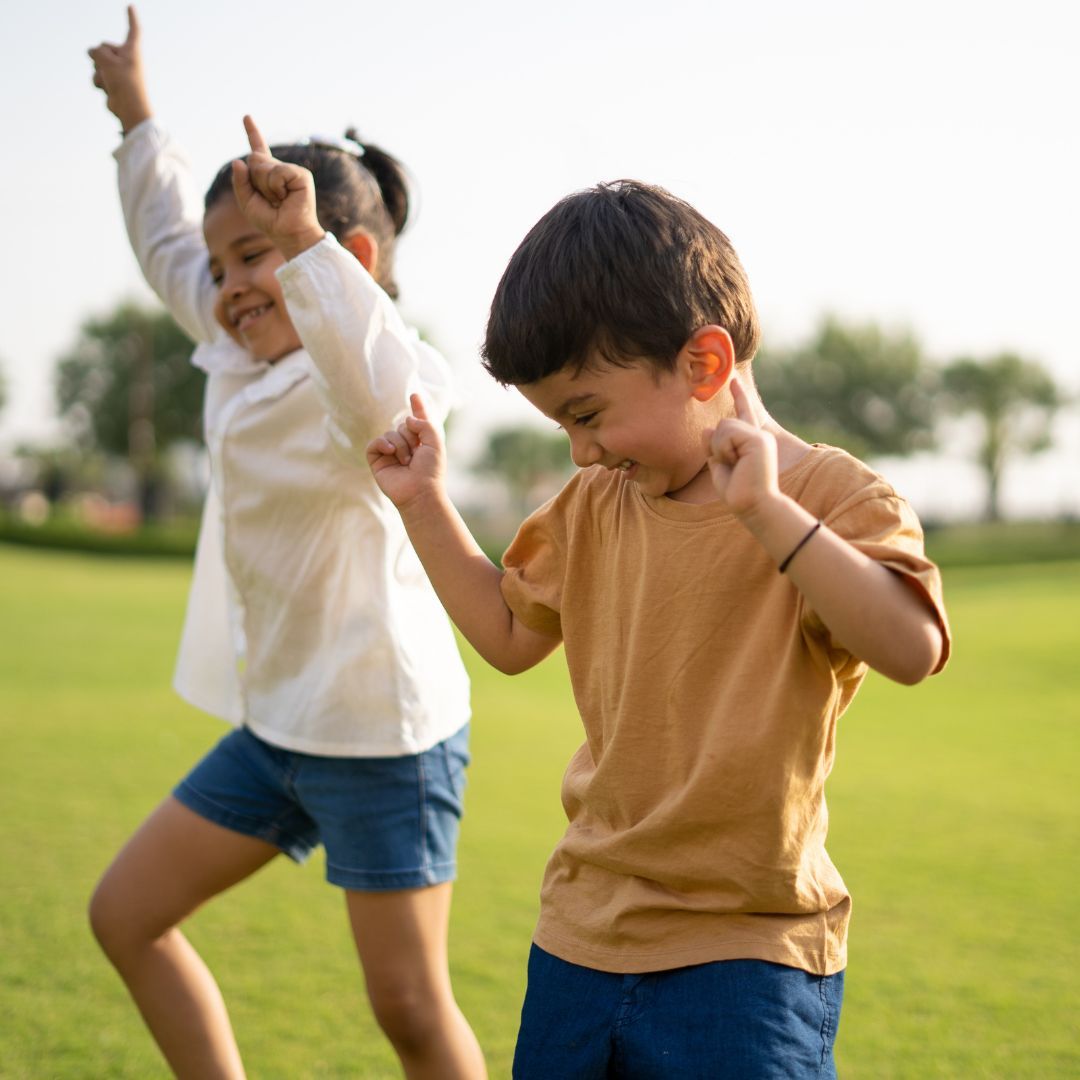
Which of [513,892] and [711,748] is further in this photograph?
[513,892]

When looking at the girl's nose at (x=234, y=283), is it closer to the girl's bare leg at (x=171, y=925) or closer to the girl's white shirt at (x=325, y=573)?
the girl's white shirt at (x=325, y=573)

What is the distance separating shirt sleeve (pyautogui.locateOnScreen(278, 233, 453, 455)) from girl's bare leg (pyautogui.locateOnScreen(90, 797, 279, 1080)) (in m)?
0.85

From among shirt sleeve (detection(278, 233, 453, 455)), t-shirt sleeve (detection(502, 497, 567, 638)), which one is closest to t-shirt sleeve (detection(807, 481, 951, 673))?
t-shirt sleeve (detection(502, 497, 567, 638))

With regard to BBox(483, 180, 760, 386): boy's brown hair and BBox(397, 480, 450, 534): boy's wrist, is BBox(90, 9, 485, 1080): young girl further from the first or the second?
BBox(483, 180, 760, 386): boy's brown hair

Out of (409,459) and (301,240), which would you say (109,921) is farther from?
(301,240)

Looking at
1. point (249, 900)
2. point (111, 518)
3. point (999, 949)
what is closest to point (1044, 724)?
point (999, 949)

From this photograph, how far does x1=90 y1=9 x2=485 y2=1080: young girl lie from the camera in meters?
2.36

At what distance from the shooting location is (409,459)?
2107 millimetres

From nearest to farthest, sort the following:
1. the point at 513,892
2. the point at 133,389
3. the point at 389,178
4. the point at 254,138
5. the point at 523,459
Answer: the point at 254,138 → the point at 389,178 → the point at 513,892 → the point at 133,389 → the point at 523,459

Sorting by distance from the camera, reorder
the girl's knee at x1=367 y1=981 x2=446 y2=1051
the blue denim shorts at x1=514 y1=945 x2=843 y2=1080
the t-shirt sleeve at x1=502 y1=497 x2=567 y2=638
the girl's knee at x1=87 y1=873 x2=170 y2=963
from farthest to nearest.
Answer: the girl's knee at x1=87 y1=873 x2=170 y2=963, the girl's knee at x1=367 y1=981 x2=446 y2=1051, the t-shirt sleeve at x1=502 y1=497 x2=567 y2=638, the blue denim shorts at x1=514 y1=945 x2=843 y2=1080

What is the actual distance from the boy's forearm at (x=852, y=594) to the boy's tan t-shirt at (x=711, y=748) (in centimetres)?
6

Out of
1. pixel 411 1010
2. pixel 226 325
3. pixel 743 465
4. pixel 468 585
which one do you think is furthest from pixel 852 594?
pixel 226 325

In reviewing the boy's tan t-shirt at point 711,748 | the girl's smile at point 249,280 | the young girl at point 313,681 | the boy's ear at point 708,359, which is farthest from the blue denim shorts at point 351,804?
the boy's ear at point 708,359

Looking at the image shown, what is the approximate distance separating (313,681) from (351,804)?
234mm
